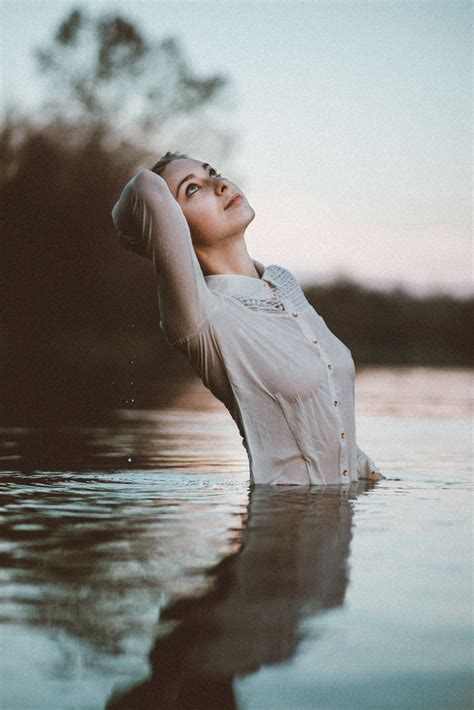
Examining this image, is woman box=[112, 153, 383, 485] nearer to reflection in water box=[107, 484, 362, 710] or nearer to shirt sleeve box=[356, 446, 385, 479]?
shirt sleeve box=[356, 446, 385, 479]

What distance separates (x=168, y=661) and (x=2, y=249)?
27.9 metres

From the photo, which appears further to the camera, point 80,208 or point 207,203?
point 80,208

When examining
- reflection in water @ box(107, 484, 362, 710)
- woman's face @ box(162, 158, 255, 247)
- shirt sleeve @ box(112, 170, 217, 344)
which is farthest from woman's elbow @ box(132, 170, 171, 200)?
reflection in water @ box(107, 484, 362, 710)

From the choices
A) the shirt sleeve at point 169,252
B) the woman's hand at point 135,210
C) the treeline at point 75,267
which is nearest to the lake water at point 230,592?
the shirt sleeve at point 169,252

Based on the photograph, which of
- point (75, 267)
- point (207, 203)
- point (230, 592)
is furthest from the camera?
point (75, 267)

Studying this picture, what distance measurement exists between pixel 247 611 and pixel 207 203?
2.54 meters

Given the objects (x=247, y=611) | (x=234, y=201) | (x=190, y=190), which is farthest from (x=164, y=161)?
(x=247, y=611)

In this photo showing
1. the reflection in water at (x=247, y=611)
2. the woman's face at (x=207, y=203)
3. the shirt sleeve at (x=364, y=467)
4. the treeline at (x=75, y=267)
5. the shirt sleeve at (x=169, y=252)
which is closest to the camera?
the reflection in water at (x=247, y=611)

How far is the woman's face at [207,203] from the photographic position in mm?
4473

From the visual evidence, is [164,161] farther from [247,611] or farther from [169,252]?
[247,611]

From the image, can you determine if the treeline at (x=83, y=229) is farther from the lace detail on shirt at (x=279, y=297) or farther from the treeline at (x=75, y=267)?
the lace detail on shirt at (x=279, y=297)

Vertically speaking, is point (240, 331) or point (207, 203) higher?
point (207, 203)

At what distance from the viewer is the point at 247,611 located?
2141 mm

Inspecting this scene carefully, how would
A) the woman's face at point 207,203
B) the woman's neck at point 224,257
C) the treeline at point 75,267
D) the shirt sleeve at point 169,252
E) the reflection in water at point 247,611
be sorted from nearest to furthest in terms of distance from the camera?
the reflection in water at point 247,611 < the shirt sleeve at point 169,252 < the woman's face at point 207,203 < the woman's neck at point 224,257 < the treeline at point 75,267
